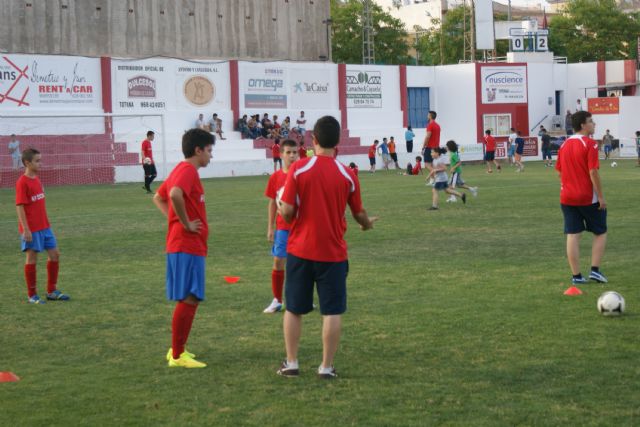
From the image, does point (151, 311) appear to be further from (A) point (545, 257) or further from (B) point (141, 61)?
(B) point (141, 61)

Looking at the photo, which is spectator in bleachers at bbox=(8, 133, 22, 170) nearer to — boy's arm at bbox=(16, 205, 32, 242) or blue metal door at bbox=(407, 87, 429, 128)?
blue metal door at bbox=(407, 87, 429, 128)

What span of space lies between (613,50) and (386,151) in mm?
51163

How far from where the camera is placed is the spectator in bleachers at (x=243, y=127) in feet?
156

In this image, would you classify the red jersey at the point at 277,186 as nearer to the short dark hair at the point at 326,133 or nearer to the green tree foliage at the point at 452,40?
the short dark hair at the point at 326,133

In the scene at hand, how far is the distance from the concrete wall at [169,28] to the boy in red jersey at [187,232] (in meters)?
46.9

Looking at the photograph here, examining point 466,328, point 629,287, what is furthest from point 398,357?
point 629,287

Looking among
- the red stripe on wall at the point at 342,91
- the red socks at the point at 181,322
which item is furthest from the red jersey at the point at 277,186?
the red stripe on wall at the point at 342,91

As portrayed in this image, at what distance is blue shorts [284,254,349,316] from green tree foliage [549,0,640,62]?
3492 inches

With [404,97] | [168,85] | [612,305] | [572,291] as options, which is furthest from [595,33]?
[612,305]

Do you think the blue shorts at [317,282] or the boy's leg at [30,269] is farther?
the boy's leg at [30,269]

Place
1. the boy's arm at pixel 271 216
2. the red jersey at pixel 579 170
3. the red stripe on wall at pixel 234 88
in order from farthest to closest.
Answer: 1. the red stripe on wall at pixel 234 88
2. the red jersey at pixel 579 170
3. the boy's arm at pixel 271 216

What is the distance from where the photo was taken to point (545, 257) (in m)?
13.6

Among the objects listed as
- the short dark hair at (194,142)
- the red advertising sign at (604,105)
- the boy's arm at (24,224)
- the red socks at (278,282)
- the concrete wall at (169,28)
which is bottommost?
the red socks at (278,282)

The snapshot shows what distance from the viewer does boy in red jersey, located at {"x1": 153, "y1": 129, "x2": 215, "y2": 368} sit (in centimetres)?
729
